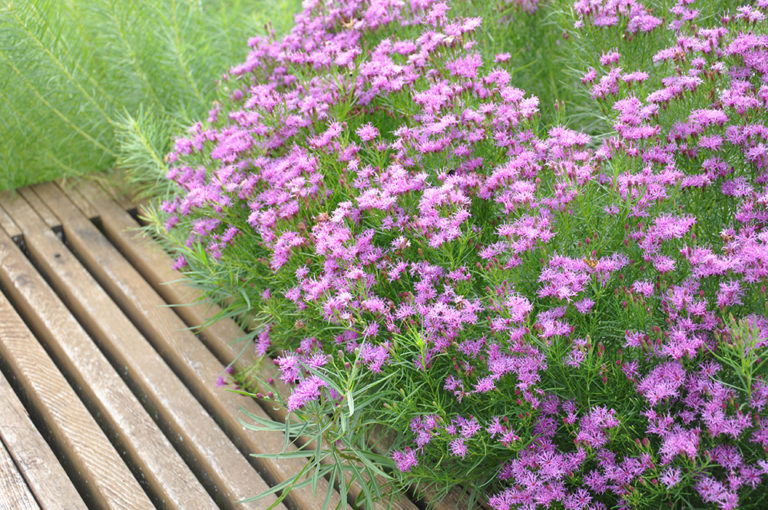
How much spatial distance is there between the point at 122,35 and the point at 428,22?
1587 millimetres

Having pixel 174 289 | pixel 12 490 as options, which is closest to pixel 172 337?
pixel 174 289

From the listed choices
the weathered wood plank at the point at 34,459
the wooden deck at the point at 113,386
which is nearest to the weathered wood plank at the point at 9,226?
the wooden deck at the point at 113,386

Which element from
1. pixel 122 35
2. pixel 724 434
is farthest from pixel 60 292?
pixel 724 434

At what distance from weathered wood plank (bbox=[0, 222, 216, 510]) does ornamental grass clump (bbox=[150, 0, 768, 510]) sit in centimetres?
45

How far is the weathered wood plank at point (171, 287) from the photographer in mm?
2526

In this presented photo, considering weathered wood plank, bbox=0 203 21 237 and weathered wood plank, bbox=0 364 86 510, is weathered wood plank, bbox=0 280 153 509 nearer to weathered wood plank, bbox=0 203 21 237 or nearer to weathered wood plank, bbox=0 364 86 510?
weathered wood plank, bbox=0 364 86 510

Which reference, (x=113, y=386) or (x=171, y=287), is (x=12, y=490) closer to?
(x=113, y=386)

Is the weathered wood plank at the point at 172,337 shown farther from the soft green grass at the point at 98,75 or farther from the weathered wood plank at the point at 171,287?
the soft green grass at the point at 98,75

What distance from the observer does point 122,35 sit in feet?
11.0

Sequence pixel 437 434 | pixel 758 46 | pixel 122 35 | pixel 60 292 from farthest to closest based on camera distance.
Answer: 1. pixel 122 35
2. pixel 60 292
3. pixel 758 46
4. pixel 437 434

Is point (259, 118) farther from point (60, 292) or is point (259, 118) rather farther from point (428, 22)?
point (60, 292)

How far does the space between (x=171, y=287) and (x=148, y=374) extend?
0.53m

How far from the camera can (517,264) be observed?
69.7 inches

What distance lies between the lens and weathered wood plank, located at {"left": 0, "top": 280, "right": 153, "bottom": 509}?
7.02 ft
